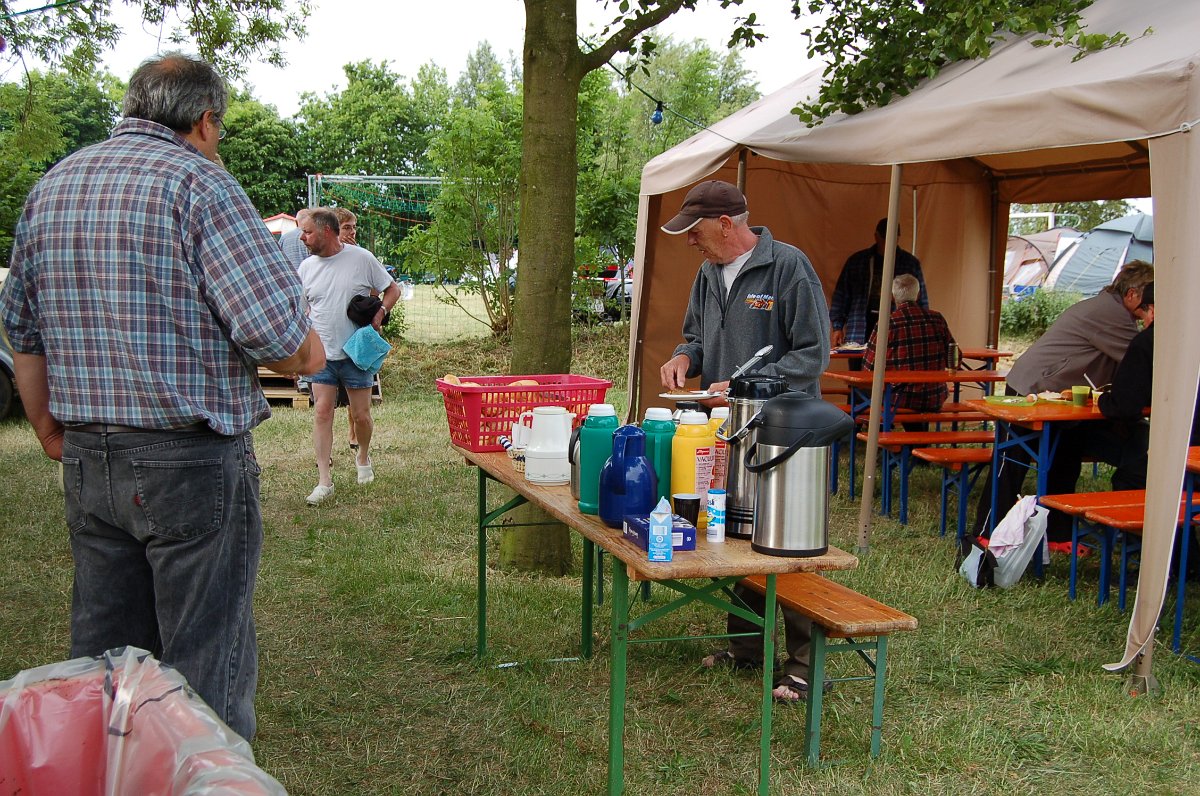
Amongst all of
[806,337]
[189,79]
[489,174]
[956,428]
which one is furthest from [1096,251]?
[189,79]

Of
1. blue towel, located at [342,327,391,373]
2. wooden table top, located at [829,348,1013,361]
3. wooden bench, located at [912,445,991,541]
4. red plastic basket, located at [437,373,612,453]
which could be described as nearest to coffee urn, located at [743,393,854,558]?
red plastic basket, located at [437,373,612,453]

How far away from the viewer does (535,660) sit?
13.0 ft

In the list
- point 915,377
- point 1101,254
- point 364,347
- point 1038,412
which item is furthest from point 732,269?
point 1101,254

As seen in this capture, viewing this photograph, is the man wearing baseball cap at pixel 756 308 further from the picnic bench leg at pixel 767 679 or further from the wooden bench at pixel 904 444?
the wooden bench at pixel 904 444

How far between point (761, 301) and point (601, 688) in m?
1.48

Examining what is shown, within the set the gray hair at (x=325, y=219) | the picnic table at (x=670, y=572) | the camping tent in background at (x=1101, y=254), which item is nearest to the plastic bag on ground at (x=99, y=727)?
the picnic table at (x=670, y=572)

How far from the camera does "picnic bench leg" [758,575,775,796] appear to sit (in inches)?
105

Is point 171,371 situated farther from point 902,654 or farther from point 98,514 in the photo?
point 902,654

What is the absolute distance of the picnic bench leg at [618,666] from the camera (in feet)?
8.52

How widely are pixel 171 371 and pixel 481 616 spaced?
199 centimetres

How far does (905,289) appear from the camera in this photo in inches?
267

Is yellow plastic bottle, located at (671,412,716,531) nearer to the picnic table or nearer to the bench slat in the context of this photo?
the picnic table

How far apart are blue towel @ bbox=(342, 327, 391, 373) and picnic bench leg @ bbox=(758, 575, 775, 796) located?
13.0ft

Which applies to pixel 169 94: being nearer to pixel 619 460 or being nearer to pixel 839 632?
pixel 619 460
